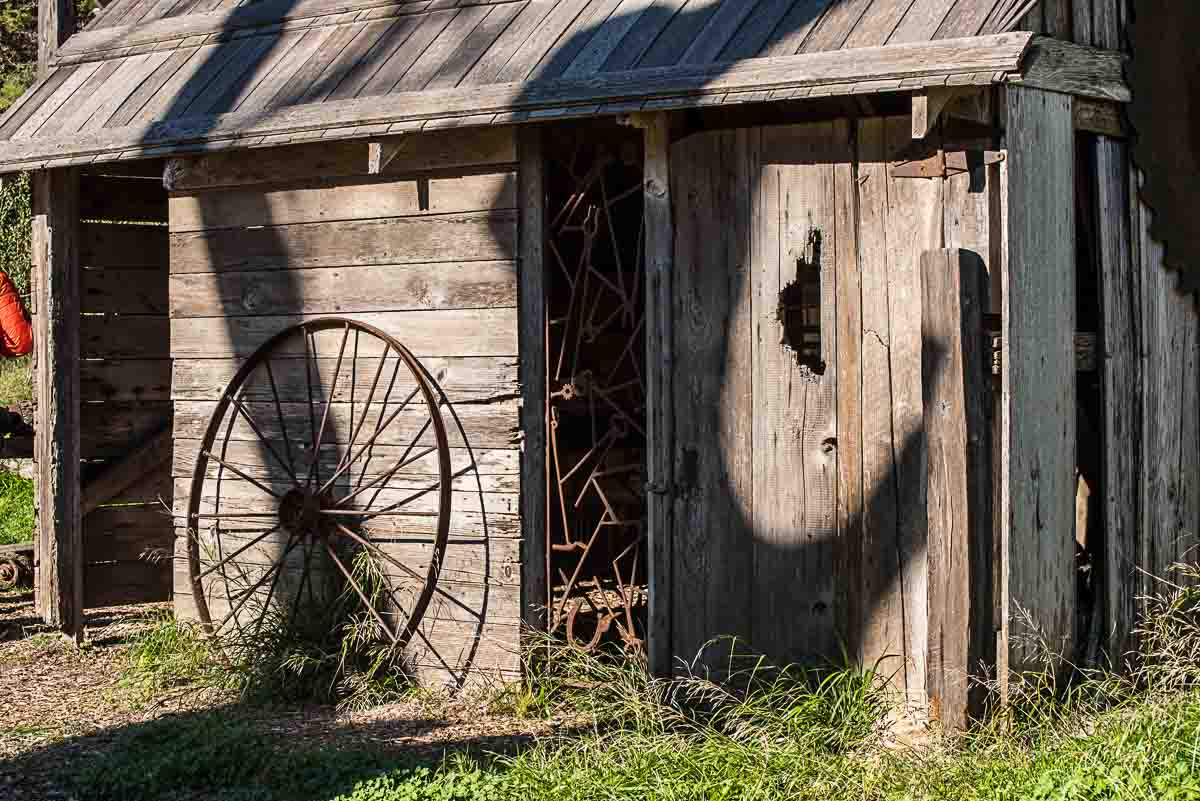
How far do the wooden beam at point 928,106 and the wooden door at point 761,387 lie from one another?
1.89 feet

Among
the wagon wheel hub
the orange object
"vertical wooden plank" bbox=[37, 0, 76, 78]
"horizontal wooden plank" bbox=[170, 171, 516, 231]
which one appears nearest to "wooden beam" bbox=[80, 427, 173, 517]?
the orange object

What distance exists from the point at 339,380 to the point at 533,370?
117 centimetres

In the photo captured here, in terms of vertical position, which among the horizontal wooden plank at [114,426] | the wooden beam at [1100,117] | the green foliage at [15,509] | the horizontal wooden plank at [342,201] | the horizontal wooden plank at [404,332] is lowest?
the green foliage at [15,509]

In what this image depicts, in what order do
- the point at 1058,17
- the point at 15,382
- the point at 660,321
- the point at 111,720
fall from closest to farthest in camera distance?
1. the point at 1058,17
2. the point at 660,321
3. the point at 111,720
4. the point at 15,382

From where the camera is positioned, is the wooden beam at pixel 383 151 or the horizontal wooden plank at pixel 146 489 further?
the horizontal wooden plank at pixel 146 489

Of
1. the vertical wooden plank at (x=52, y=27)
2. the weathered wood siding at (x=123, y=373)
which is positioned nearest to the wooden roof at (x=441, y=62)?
the vertical wooden plank at (x=52, y=27)

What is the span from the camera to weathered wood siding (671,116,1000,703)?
6664 millimetres

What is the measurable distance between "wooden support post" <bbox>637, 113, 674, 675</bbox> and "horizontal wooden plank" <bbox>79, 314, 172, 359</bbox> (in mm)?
3983

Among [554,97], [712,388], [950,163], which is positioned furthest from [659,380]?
[950,163]

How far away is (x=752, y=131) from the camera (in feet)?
23.1

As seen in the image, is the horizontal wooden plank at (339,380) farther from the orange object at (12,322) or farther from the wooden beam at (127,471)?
the orange object at (12,322)

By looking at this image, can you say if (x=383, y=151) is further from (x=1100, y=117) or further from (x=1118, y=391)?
(x=1118, y=391)

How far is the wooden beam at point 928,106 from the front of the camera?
6184 mm

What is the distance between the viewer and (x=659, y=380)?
23.9ft
